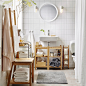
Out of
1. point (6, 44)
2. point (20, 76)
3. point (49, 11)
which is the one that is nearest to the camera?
point (6, 44)

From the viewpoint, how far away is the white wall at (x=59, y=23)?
455cm

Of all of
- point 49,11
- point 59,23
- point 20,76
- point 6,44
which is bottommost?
point 20,76

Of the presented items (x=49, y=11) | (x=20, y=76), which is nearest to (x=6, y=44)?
(x=20, y=76)

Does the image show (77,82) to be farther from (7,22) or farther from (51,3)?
(51,3)

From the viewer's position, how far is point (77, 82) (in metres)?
2.89

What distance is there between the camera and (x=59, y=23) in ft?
15.0

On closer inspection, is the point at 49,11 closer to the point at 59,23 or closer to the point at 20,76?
the point at 59,23

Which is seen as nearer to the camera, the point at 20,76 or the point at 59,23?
the point at 20,76

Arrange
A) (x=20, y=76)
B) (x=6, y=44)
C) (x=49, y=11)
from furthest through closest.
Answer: (x=49, y=11)
(x=20, y=76)
(x=6, y=44)

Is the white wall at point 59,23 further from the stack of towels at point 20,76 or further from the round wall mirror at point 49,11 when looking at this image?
the stack of towels at point 20,76

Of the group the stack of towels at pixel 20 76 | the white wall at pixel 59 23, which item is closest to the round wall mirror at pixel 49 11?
the white wall at pixel 59 23

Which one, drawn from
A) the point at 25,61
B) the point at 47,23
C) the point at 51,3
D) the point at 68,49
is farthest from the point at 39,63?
the point at 51,3

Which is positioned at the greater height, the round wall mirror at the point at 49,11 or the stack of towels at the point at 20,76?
the round wall mirror at the point at 49,11

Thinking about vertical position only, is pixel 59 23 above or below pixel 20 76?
above
